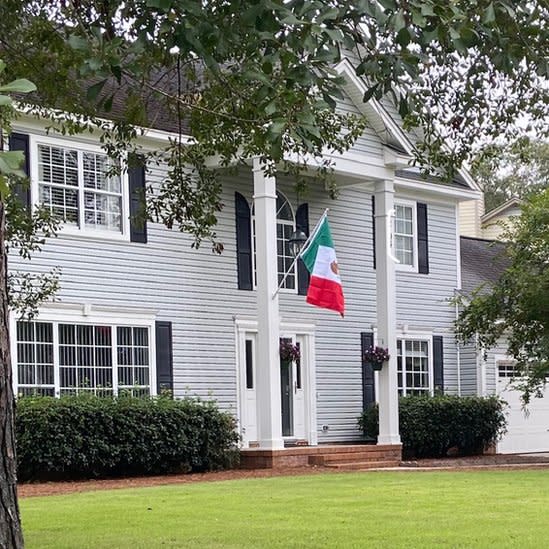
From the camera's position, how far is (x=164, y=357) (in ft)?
68.0

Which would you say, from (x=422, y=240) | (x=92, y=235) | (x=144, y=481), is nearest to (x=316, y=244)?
(x=92, y=235)

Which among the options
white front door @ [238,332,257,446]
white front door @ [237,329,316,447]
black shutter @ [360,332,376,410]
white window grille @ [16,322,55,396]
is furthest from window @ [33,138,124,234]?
black shutter @ [360,332,376,410]

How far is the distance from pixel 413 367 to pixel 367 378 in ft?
4.73

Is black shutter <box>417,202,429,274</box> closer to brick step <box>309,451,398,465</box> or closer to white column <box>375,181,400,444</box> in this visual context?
white column <box>375,181,400,444</box>

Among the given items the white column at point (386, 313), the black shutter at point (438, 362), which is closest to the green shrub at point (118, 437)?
the white column at point (386, 313)

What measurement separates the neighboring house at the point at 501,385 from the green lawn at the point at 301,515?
1072cm

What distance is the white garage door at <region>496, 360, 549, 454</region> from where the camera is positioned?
2722 cm

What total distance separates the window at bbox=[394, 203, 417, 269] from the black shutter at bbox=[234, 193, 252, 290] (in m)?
4.27

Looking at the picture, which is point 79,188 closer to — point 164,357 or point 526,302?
point 164,357

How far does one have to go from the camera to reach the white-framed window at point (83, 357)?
1861cm

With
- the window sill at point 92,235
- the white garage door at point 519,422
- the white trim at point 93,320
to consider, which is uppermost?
the window sill at point 92,235

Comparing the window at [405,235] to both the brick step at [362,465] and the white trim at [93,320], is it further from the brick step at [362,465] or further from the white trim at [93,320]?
the white trim at [93,320]

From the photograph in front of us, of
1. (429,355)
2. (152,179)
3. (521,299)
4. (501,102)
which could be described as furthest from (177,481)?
(429,355)

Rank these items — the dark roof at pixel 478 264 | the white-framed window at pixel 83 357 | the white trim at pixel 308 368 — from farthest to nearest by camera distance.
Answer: the dark roof at pixel 478 264, the white trim at pixel 308 368, the white-framed window at pixel 83 357
